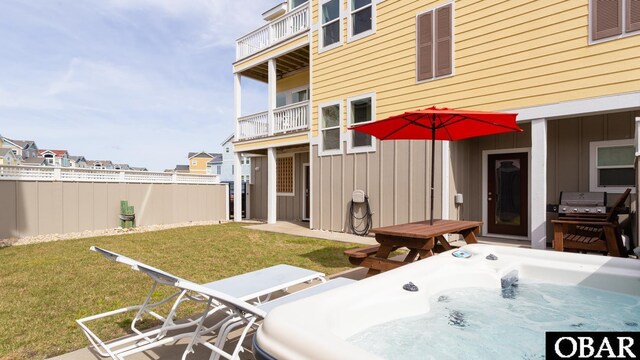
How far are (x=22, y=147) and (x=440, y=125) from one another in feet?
199

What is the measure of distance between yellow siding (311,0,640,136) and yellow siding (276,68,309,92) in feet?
11.3

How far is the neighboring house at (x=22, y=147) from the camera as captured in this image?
44875 millimetres

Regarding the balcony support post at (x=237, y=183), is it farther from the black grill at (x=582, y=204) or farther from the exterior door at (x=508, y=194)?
the black grill at (x=582, y=204)

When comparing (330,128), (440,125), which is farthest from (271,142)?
(440,125)

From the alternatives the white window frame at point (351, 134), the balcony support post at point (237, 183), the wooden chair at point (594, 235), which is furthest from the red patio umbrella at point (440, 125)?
the balcony support post at point (237, 183)

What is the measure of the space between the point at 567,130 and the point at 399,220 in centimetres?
390

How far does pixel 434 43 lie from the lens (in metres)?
7.41

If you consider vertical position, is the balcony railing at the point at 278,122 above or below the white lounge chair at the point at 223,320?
above

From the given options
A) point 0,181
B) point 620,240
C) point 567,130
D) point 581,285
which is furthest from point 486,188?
point 0,181

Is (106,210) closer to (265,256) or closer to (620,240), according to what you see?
(265,256)

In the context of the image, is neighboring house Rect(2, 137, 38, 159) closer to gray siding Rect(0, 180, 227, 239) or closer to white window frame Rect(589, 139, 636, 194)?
gray siding Rect(0, 180, 227, 239)

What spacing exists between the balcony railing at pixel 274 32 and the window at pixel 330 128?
106 inches

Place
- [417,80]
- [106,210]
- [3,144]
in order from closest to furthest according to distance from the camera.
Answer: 1. [417,80]
2. [106,210]
3. [3,144]

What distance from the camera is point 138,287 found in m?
4.45
